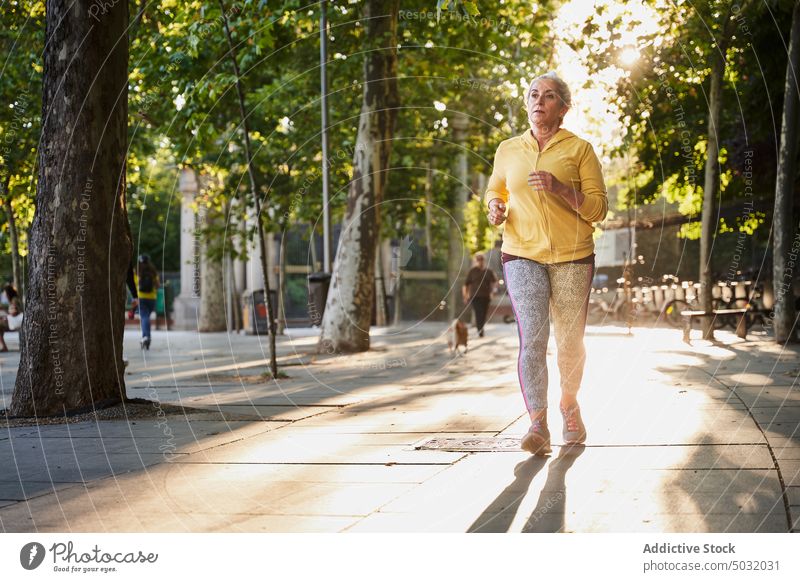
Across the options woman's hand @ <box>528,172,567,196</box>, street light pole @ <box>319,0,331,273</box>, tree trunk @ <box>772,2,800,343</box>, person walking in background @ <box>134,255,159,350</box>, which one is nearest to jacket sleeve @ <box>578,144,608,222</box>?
woman's hand @ <box>528,172,567,196</box>

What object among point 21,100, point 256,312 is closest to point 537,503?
point 21,100

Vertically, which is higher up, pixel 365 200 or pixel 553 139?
pixel 365 200

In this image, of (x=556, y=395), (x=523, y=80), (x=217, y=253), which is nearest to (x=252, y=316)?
(x=217, y=253)

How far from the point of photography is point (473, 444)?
6.66 meters

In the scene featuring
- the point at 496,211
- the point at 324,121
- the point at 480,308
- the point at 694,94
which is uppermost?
the point at 694,94

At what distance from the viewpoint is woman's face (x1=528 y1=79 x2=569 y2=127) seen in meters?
6.09

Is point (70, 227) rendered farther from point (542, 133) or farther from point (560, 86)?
point (560, 86)

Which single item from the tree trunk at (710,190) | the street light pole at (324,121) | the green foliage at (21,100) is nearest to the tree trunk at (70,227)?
the street light pole at (324,121)

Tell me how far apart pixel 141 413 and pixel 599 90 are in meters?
14.1

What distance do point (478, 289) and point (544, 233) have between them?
56.8ft

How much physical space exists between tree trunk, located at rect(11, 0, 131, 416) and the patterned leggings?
4069mm

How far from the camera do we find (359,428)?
25.8ft

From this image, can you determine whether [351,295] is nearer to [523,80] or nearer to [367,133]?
[367,133]

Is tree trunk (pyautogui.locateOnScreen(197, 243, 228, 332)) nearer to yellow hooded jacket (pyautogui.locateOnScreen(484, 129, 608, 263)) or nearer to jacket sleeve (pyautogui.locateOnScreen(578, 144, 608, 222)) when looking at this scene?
yellow hooded jacket (pyautogui.locateOnScreen(484, 129, 608, 263))
